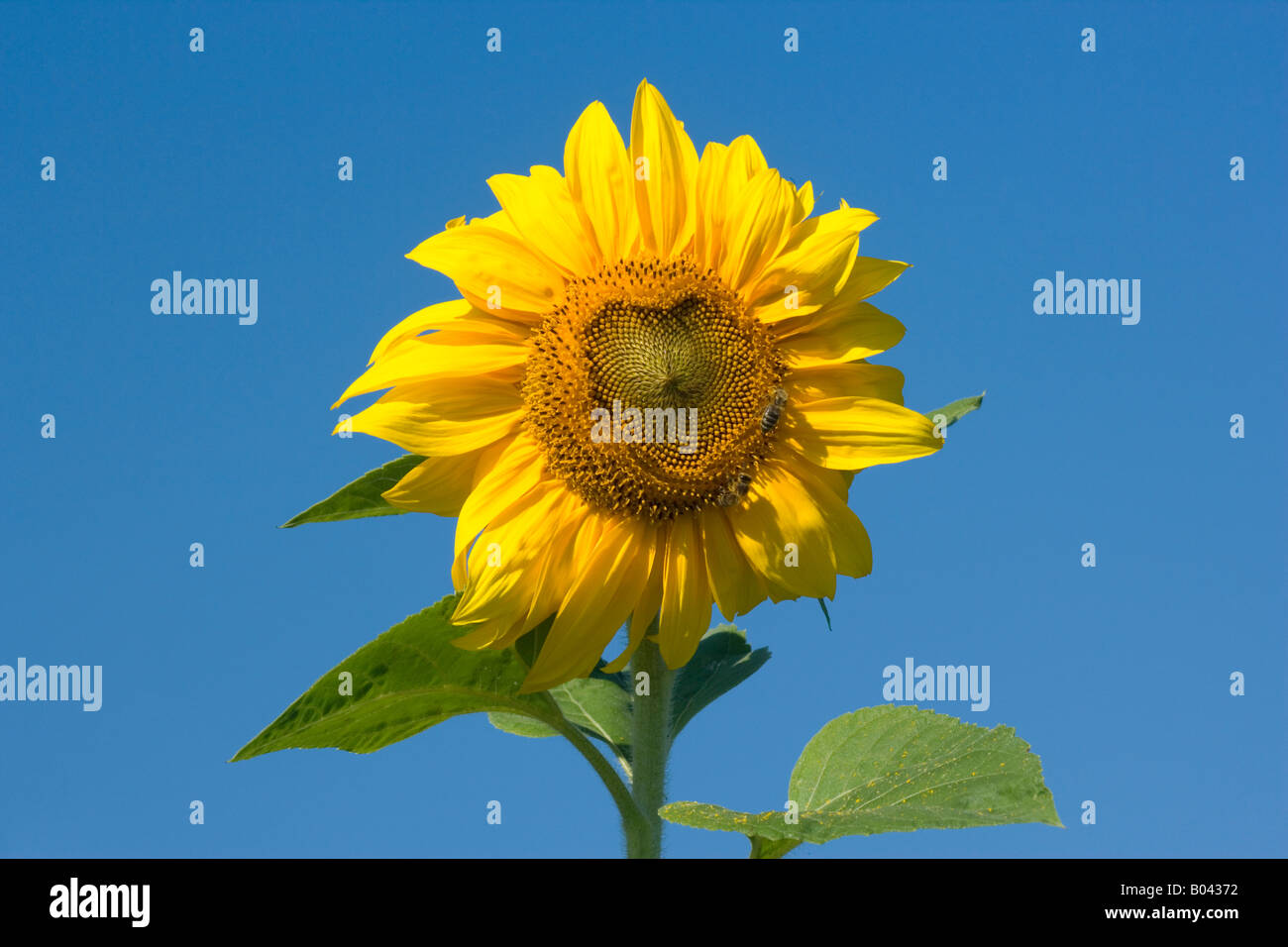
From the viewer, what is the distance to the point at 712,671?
401cm

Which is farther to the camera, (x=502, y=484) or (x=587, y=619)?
(x=502, y=484)

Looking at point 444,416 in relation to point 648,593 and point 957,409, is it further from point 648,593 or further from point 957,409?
point 957,409

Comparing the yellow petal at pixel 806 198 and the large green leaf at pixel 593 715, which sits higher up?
the yellow petal at pixel 806 198

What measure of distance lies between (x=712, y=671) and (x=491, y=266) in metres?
1.58

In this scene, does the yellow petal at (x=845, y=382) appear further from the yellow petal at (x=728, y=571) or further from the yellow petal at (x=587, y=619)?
the yellow petal at (x=587, y=619)

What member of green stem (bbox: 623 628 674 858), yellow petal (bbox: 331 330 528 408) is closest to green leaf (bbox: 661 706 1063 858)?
green stem (bbox: 623 628 674 858)

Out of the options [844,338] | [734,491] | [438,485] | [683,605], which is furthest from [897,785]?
[438,485]

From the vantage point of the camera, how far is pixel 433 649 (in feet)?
10.8

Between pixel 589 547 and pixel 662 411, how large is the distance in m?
0.46

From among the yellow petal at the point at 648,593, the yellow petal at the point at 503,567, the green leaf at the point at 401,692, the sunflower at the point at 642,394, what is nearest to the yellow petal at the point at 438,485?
the sunflower at the point at 642,394

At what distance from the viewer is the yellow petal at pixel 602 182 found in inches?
130

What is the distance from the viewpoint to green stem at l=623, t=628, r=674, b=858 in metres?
3.46
